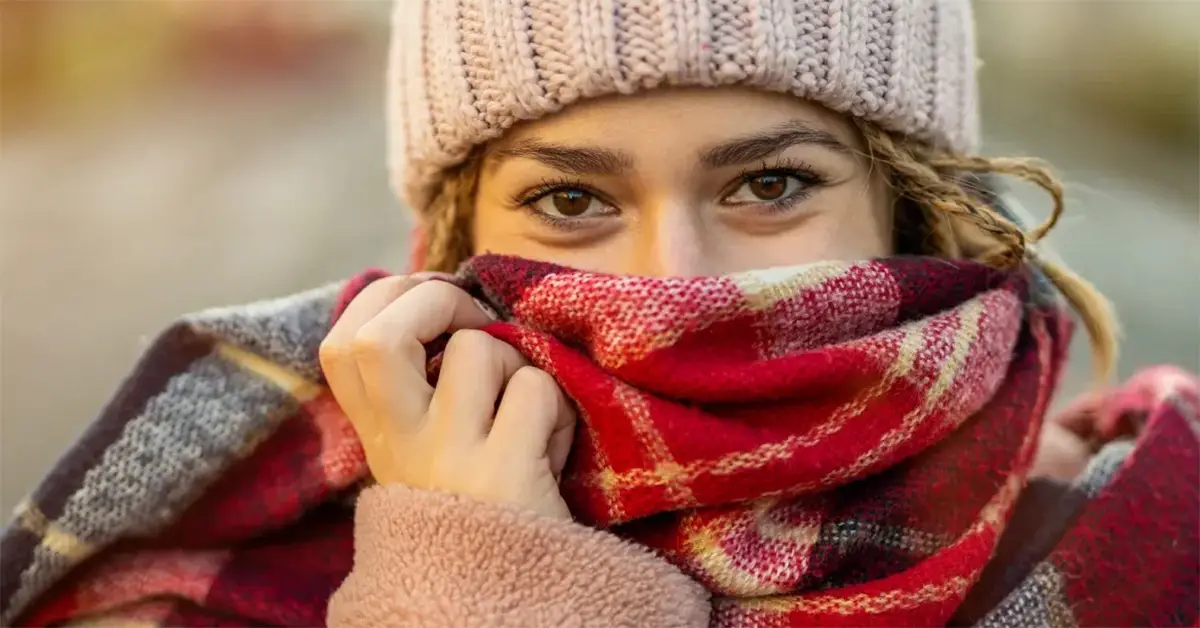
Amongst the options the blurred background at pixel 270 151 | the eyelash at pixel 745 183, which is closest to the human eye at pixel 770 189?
the eyelash at pixel 745 183

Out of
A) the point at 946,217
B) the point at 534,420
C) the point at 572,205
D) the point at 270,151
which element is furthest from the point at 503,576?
the point at 270,151

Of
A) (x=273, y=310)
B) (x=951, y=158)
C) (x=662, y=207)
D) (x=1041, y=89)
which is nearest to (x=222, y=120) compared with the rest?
(x=273, y=310)

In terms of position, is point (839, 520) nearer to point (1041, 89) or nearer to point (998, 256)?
point (998, 256)

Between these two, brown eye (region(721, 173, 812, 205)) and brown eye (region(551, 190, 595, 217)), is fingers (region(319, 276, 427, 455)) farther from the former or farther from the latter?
brown eye (region(721, 173, 812, 205))

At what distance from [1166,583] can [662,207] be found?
0.53 metres

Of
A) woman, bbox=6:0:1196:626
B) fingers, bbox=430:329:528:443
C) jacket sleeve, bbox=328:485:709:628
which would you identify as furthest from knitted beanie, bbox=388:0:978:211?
jacket sleeve, bbox=328:485:709:628

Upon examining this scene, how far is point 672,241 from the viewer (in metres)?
0.73

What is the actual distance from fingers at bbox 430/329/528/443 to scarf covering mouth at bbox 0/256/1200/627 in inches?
1.3

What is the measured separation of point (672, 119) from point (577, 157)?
9 centimetres

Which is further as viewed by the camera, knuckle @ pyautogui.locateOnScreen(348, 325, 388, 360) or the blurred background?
the blurred background

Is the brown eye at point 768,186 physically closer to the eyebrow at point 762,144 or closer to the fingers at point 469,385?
the eyebrow at point 762,144

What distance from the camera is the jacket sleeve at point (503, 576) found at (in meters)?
0.64

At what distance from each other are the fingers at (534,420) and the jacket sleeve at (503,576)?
5 cm

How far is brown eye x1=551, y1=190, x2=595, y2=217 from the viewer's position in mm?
797
